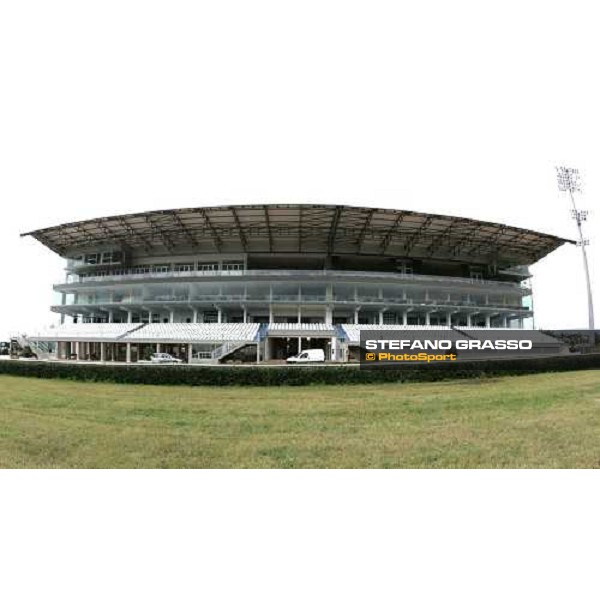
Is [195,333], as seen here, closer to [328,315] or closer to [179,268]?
[328,315]

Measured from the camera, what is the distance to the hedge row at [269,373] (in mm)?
14477

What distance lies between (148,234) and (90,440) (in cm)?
3164

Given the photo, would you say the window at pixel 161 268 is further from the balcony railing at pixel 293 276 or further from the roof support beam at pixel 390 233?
the roof support beam at pixel 390 233

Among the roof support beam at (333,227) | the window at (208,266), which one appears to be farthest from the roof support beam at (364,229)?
the window at (208,266)

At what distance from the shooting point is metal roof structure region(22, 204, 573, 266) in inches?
1189

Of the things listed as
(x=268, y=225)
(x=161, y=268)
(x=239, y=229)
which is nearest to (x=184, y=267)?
(x=161, y=268)

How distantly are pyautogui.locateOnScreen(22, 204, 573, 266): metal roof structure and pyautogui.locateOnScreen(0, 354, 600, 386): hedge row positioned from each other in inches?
622

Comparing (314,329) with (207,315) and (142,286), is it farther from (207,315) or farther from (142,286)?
(142,286)

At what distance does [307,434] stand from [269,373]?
845cm

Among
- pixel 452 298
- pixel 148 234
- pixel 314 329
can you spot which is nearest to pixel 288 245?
pixel 314 329

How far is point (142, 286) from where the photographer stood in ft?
109

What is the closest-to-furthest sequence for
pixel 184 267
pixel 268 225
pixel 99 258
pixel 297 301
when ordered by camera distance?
pixel 297 301 < pixel 268 225 < pixel 184 267 < pixel 99 258

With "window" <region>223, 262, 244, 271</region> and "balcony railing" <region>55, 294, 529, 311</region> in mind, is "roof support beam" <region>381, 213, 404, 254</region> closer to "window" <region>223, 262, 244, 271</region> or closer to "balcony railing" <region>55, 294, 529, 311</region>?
"balcony railing" <region>55, 294, 529, 311</region>

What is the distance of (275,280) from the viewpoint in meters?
30.7
